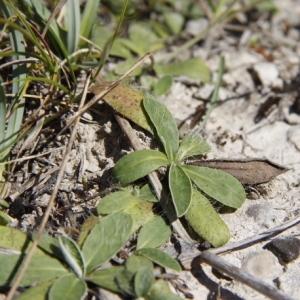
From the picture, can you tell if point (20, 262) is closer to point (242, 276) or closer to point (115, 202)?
point (115, 202)

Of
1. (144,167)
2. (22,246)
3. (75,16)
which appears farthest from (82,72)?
(22,246)

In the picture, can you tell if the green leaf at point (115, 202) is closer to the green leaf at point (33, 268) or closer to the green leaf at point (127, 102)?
the green leaf at point (33, 268)

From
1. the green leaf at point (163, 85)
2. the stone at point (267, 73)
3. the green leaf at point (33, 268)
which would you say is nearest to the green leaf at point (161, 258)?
the green leaf at point (33, 268)

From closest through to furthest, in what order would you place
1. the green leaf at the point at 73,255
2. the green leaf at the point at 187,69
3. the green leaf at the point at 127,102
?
the green leaf at the point at 73,255 → the green leaf at the point at 127,102 → the green leaf at the point at 187,69

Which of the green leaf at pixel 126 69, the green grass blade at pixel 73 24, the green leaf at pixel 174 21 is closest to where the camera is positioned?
the green grass blade at pixel 73 24

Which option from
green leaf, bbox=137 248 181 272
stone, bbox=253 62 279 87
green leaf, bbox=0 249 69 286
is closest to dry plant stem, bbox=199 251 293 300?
green leaf, bbox=137 248 181 272

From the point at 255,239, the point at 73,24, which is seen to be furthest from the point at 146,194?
the point at 73,24

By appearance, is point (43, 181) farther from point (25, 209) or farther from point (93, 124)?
point (93, 124)

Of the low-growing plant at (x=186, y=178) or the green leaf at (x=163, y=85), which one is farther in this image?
the green leaf at (x=163, y=85)
